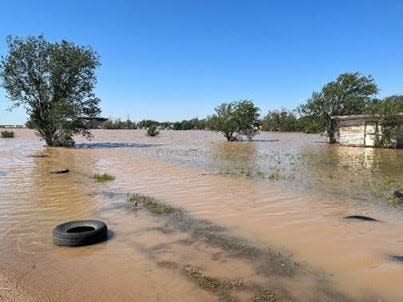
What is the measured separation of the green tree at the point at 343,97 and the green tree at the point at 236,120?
6325mm

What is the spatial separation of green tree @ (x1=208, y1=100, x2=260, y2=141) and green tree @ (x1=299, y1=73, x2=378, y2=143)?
20.8 ft

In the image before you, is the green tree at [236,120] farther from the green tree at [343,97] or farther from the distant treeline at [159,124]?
the distant treeline at [159,124]

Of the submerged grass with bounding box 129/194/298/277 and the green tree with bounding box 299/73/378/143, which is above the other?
the green tree with bounding box 299/73/378/143

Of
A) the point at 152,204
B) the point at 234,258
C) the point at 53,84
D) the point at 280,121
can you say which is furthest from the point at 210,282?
the point at 280,121

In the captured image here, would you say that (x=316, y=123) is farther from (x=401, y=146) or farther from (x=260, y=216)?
(x=260, y=216)

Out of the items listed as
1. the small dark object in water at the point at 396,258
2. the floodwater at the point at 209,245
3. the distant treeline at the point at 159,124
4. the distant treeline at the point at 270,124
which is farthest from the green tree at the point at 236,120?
the distant treeline at the point at 159,124

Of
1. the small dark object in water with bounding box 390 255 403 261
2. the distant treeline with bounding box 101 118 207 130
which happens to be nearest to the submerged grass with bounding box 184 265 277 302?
the small dark object in water with bounding box 390 255 403 261

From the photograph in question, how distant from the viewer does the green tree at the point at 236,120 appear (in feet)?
137

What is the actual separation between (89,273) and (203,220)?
3.18m

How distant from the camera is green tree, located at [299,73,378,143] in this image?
126ft

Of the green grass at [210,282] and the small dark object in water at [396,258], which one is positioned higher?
the green grass at [210,282]

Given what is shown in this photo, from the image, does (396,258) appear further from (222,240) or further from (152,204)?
(152,204)

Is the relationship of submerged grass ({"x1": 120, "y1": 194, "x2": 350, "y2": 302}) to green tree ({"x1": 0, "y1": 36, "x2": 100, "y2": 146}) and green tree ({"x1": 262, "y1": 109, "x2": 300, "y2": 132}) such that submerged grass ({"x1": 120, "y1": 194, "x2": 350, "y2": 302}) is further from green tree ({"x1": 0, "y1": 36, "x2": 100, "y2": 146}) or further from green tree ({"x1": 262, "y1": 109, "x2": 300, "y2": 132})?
green tree ({"x1": 262, "y1": 109, "x2": 300, "y2": 132})

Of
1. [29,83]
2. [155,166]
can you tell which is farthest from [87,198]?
[29,83]
